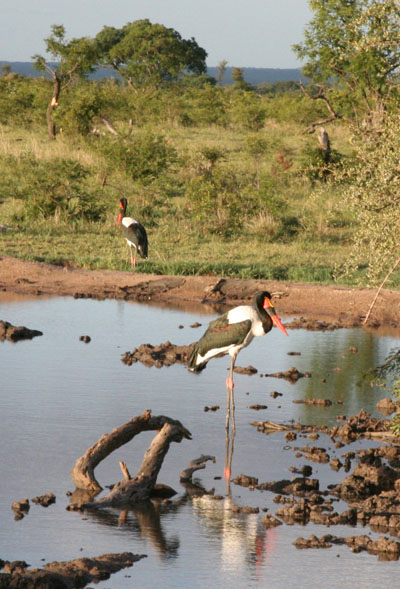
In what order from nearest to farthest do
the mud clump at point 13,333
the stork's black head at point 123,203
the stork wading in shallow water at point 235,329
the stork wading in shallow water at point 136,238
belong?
1. the stork wading in shallow water at point 235,329
2. the mud clump at point 13,333
3. the stork wading in shallow water at point 136,238
4. the stork's black head at point 123,203

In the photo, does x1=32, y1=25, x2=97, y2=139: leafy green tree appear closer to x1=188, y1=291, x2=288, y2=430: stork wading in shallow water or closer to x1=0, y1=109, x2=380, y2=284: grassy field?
x1=0, y1=109, x2=380, y2=284: grassy field

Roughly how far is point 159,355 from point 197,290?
3.68 metres

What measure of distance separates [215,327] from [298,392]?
160 cm

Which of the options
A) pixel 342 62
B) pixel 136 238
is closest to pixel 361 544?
pixel 136 238

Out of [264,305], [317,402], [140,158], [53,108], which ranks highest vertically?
[53,108]

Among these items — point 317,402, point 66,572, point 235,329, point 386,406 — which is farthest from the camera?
point 317,402

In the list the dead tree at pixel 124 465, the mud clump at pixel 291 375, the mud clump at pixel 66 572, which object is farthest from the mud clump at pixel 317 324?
the mud clump at pixel 66 572

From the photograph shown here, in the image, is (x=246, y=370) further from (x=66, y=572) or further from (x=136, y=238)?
(x=136, y=238)

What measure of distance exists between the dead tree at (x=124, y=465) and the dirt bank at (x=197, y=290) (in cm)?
665

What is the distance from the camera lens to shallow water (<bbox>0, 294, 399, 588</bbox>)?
5.73 meters

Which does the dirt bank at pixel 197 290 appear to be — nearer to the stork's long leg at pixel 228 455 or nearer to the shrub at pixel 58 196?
the shrub at pixel 58 196

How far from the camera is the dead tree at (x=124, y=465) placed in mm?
6648

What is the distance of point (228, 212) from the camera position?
1920 centimetres

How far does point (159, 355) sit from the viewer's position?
1131 centimetres
